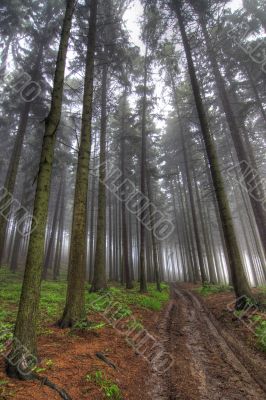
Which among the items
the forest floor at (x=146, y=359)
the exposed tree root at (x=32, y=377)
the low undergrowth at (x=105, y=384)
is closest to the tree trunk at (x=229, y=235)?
the forest floor at (x=146, y=359)

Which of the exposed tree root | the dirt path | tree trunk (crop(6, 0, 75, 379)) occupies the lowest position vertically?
the dirt path

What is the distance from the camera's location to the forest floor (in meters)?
3.56

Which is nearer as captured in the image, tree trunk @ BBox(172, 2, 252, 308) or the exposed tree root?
the exposed tree root

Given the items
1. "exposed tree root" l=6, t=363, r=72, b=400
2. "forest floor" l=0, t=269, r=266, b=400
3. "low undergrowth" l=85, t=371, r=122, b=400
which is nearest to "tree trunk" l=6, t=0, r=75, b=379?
"exposed tree root" l=6, t=363, r=72, b=400

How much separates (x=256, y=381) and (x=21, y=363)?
3744 millimetres

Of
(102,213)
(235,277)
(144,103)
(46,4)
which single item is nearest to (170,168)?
(144,103)

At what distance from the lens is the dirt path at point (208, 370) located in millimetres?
3629

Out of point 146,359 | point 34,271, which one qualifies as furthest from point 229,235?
point 34,271

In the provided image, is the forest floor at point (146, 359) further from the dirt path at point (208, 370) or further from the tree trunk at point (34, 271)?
the tree trunk at point (34, 271)

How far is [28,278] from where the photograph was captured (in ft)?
13.3

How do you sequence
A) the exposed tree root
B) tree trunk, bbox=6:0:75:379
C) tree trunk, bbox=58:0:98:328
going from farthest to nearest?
tree trunk, bbox=58:0:98:328 → tree trunk, bbox=6:0:75:379 → the exposed tree root

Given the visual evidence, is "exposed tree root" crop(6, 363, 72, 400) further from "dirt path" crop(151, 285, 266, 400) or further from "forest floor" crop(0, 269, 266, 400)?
"dirt path" crop(151, 285, 266, 400)

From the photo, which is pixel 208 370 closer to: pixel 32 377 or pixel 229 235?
pixel 32 377

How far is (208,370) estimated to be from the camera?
4.34m
